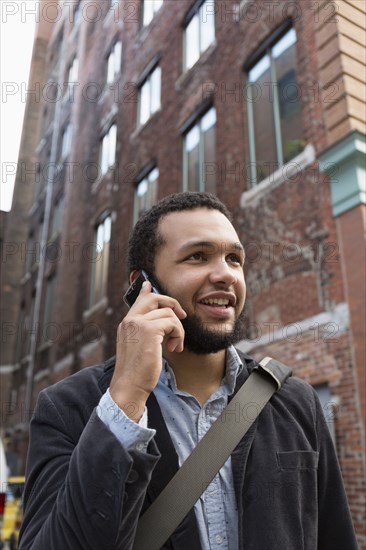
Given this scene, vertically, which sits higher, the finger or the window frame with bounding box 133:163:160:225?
the window frame with bounding box 133:163:160:225

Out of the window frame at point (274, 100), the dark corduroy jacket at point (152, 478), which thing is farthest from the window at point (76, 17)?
the dark corduroy jacket at point (152, 478)

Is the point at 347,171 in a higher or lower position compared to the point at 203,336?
higher

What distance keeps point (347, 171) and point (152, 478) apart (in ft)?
17.9

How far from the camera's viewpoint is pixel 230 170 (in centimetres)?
866

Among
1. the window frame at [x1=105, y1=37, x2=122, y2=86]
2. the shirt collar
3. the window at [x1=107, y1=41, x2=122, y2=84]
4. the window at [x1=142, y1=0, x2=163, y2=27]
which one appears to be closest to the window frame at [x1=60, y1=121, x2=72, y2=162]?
the window frame at [x1=105, y1=37, x2=122, y2=86]

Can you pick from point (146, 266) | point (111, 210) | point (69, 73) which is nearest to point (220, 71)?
point (111, 210)

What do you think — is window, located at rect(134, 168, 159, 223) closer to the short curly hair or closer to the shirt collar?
the short curly hair

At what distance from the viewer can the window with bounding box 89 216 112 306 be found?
13.6m

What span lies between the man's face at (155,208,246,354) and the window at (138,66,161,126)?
10768 mm

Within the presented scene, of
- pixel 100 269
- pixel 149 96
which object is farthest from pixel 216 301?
pixel 100 269

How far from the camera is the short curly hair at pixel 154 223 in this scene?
83.0 inches

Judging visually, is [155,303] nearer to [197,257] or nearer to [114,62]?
[197,257]

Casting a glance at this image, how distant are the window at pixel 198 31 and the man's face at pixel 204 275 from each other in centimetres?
920

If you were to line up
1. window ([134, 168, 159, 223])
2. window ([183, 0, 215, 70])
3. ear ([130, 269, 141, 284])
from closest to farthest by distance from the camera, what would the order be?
1. ear ([130, 269, 141, 284])
2. window ([183, 0, 215, 70])
3. window ([134, 168, 159, 223])
